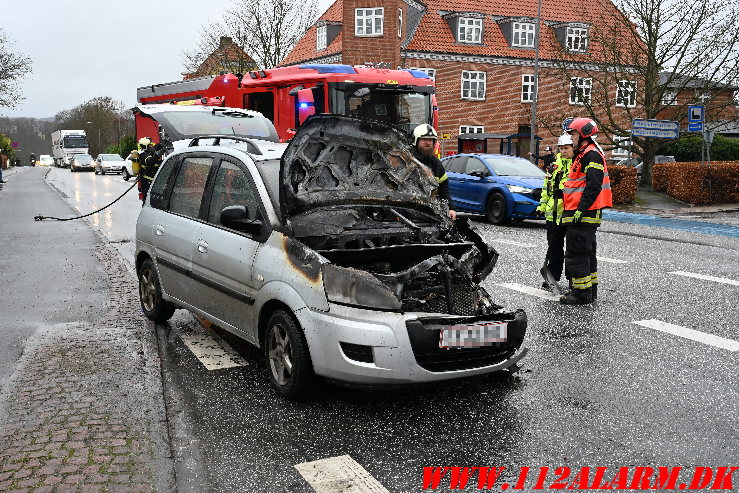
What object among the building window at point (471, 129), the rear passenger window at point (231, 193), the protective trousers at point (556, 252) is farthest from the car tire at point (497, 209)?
the building window at point (471, 129)

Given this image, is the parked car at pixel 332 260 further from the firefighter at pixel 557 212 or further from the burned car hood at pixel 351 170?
the firefighter at pixel 557 212

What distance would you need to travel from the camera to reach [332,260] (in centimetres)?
455

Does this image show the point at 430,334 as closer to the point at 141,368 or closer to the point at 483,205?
the point at 141,368

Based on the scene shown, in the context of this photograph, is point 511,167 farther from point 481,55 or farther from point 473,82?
point 481,55

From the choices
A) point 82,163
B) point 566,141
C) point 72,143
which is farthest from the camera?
point 72,143

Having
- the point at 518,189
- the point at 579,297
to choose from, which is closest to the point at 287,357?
the point at 579,297

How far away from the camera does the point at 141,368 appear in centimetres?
522

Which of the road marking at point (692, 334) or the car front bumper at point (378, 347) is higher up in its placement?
the car front bumper at point (378, 347)

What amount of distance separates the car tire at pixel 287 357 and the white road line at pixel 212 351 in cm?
69

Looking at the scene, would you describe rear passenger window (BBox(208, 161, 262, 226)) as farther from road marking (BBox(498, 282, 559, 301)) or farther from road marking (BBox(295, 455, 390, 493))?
road marking (BBox(498, 282, 559, 301))

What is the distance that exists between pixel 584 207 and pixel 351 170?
3284 millimetres

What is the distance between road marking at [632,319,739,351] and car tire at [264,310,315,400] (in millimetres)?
3647

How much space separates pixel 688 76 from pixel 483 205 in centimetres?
Answer: 1408

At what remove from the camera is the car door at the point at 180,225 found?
567 centimetres
